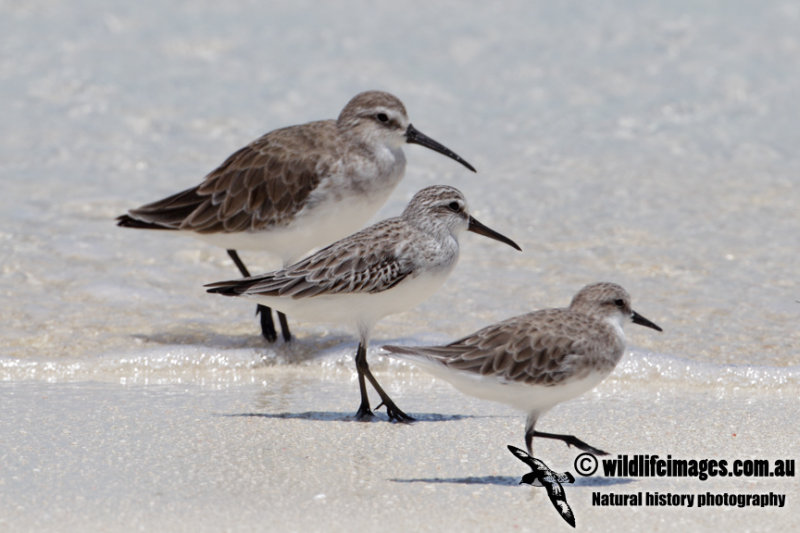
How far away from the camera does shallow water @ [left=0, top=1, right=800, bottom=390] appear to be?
328 inches

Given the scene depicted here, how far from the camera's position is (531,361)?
5.67 metres

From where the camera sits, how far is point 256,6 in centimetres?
1670

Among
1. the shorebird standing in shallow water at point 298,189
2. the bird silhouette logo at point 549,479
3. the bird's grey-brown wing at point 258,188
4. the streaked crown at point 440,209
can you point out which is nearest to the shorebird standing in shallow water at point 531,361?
the bird silhouette logo at point 549,479

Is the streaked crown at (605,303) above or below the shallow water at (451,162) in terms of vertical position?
below

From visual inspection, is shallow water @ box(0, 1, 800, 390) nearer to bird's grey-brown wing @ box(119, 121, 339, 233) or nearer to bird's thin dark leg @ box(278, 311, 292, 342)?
bird's thin dark leg @ box(278, 311, 292, 342)

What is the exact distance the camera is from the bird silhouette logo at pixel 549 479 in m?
5.38

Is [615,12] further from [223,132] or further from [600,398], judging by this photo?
[600,398]

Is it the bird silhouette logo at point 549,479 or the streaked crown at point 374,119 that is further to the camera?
the streaked crown at point 374,119

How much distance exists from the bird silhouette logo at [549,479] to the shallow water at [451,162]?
2015 millimetres

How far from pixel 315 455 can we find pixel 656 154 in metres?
7.75

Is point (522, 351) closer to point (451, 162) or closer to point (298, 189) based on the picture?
point (298, 189)

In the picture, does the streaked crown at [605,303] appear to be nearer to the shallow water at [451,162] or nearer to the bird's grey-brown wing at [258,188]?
the shallow water at [451,162]

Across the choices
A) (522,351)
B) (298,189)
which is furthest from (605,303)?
(298,189)

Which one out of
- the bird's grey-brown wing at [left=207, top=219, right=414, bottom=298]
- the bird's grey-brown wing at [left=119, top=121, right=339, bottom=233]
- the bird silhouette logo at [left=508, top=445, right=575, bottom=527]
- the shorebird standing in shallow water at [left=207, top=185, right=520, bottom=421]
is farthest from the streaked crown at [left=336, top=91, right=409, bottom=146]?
the bird silhouette logo at [left=508, top=445, right=575, bottom=527]
